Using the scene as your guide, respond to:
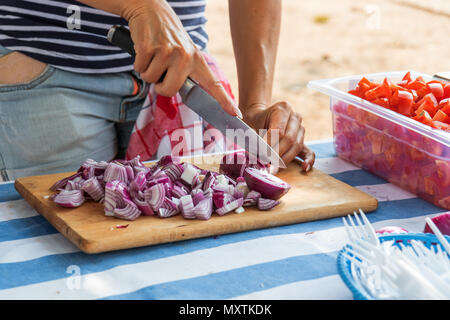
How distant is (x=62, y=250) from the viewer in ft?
3.97

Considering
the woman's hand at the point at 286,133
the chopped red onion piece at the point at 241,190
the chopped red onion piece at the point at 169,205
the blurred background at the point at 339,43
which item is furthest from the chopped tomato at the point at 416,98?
the blurred background at the point at 339,43

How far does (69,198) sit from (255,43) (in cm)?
100

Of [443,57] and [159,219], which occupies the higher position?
[159,219]

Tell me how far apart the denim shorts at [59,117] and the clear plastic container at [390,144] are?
67 centimetres

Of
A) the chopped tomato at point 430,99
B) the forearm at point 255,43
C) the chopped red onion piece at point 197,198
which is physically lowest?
the chopped red onion piece at point 197,198

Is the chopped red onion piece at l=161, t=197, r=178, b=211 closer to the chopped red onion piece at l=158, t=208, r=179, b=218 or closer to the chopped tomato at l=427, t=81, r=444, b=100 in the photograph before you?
the chopped red onion piece at l=158, t=208, r=179, b=218

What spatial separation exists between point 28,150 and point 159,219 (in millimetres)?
737

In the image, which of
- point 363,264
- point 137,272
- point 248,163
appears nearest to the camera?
point 363,264

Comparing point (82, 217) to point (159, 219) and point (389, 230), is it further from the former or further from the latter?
point (389, 230)

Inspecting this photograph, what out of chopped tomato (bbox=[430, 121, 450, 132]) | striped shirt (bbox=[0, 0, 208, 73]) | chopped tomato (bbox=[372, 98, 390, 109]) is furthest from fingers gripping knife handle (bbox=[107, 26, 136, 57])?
chopped tomato (bbox=[430, 121, 450, 132])

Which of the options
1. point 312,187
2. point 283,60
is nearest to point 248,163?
point 312,187

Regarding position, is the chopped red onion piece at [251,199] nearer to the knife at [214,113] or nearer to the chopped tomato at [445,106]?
the knife at [214,113]

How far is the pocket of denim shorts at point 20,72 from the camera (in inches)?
67.7
